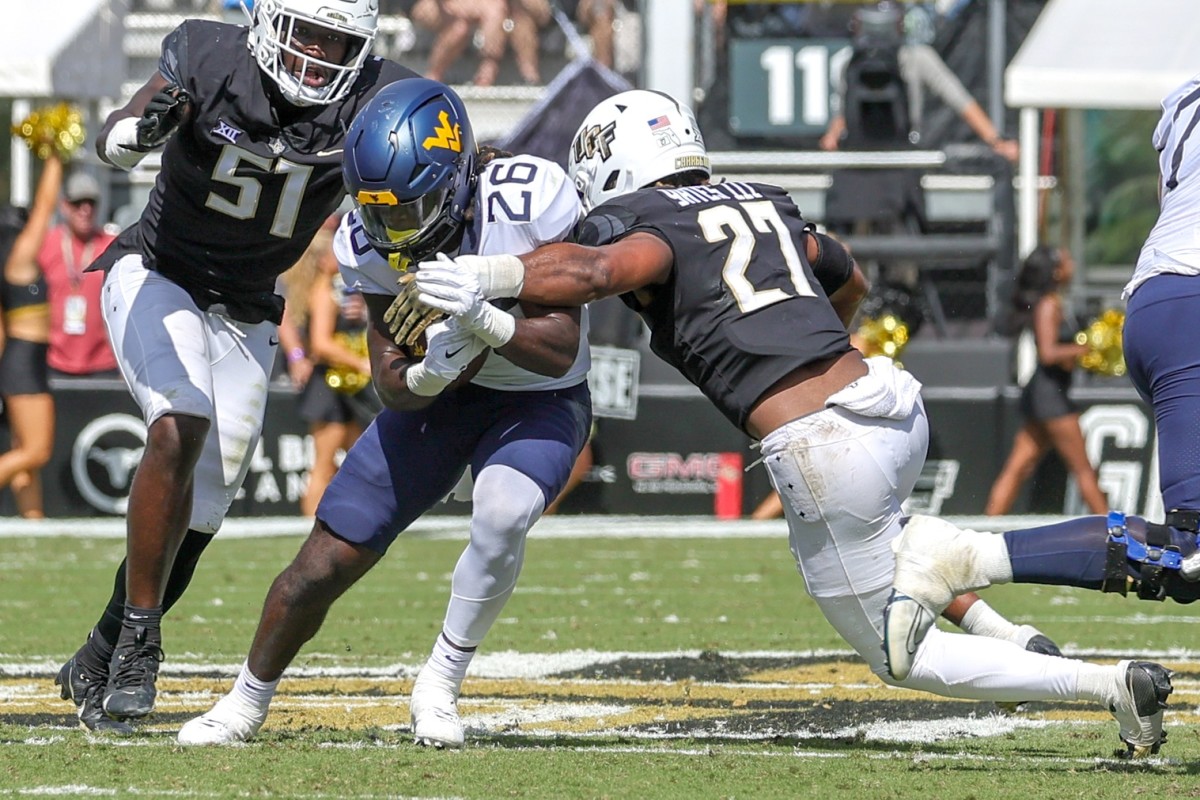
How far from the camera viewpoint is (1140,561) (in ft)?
13.1

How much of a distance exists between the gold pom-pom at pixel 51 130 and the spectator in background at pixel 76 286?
37.0 inches

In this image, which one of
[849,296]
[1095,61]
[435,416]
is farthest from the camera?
[1095,61]

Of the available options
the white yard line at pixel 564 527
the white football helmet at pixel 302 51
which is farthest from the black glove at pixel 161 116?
the white yard line at pixel 564 527

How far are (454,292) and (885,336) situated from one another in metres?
7.54

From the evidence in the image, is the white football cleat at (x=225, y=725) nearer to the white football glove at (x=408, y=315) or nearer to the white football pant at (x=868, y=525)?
the white football glove at (x=408, y=315)

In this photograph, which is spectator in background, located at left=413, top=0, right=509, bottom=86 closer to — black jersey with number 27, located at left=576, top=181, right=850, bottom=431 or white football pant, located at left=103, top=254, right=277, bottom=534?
white football pant, located at left=103, top=254, right=277, bottom=534

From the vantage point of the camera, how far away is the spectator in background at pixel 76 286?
10.8 meters

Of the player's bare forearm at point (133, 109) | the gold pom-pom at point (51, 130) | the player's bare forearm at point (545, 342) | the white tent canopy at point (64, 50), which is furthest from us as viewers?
the white tent canopy at point (64, 50)

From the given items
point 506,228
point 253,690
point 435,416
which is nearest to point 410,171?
point 506,228

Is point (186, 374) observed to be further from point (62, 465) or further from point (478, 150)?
point (62, 465)

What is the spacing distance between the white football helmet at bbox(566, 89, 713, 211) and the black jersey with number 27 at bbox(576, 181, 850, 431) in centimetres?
32

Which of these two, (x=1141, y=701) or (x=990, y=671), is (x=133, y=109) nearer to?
(x=990, y=671)

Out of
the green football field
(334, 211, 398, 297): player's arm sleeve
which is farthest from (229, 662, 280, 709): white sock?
(334, 211, 398, 297): player's arm sleeve

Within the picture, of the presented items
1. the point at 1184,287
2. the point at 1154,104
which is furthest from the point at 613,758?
the point at 1154,104
